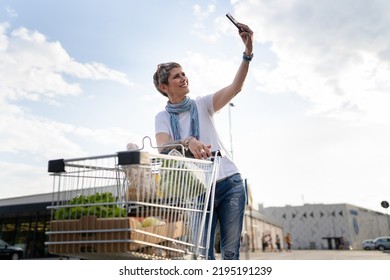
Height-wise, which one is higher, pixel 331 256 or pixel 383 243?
pixel 383 243

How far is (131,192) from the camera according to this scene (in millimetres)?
1682

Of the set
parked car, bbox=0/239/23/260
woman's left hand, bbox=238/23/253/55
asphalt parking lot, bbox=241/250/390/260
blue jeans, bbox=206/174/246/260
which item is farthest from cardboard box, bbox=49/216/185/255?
parked car, bbox=0/239/23/260

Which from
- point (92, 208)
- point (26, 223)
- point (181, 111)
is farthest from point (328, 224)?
point (92, 208)

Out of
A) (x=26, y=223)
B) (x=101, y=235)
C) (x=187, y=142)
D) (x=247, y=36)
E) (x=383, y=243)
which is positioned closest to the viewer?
(x=101, y=235)

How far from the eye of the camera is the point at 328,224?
65.4 meters

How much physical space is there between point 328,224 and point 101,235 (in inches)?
2735

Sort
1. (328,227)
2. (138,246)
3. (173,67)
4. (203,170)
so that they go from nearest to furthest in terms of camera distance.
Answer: (138,246), (203,170), (173,67), (328,227)

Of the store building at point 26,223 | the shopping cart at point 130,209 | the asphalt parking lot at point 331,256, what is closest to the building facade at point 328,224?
the asphalt parking lot at point 331,256

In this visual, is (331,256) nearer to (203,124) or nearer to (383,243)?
(383,243)

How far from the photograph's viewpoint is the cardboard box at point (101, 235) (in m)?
1.53

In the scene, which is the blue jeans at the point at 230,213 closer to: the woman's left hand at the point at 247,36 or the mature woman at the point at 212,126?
the mature woman at the point at 212,126

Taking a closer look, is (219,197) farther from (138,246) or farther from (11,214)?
(11,214)
